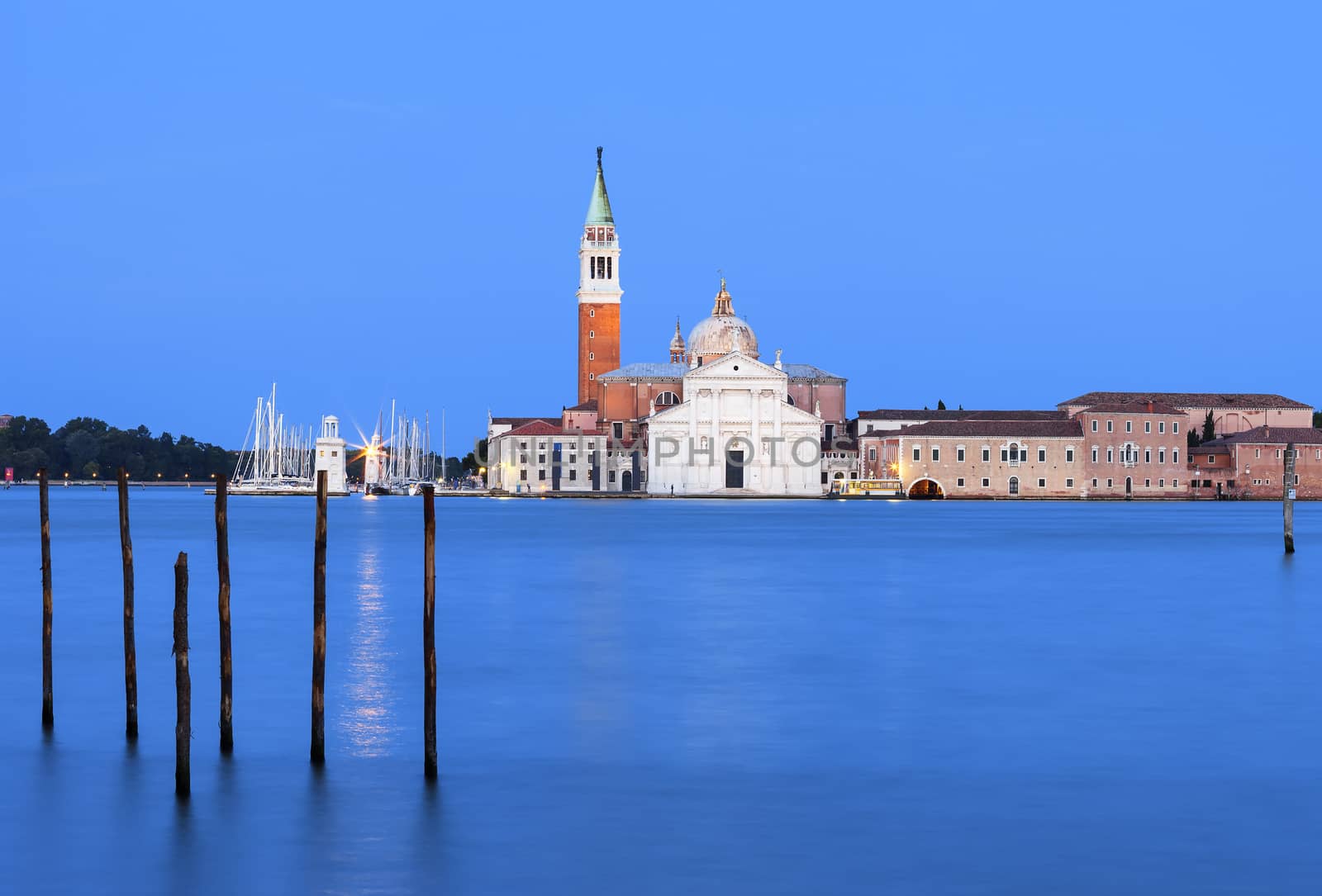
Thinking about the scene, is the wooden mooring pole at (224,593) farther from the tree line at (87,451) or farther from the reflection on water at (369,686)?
the tree line at (87,451)

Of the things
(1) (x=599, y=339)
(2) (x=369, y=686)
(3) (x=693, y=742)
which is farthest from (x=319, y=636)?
(1) (x=599, y=339)

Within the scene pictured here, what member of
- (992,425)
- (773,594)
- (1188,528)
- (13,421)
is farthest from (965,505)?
(13,421)

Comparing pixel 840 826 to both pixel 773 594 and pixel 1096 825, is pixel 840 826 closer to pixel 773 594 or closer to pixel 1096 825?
pixel 1096 825

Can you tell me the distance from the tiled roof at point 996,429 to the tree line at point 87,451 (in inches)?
2828

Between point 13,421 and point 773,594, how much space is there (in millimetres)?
130012

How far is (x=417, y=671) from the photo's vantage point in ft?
57.9

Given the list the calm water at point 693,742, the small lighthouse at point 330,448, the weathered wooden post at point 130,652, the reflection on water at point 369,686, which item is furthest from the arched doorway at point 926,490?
the weathered wooden post at point 130,652

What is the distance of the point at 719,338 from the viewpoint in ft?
310

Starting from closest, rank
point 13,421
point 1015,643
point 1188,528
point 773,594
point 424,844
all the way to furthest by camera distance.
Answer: point 424,844
point 1015,643
point 773,594
point 1188,528
point 13,421

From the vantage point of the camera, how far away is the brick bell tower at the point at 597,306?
316 feet

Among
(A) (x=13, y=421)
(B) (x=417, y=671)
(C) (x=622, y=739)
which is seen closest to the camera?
(C) (x=622, y=739)

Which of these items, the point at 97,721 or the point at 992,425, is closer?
the point at 97,721

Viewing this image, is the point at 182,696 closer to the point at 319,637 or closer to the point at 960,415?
the point at 319,637

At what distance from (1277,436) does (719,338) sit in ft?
95.9
